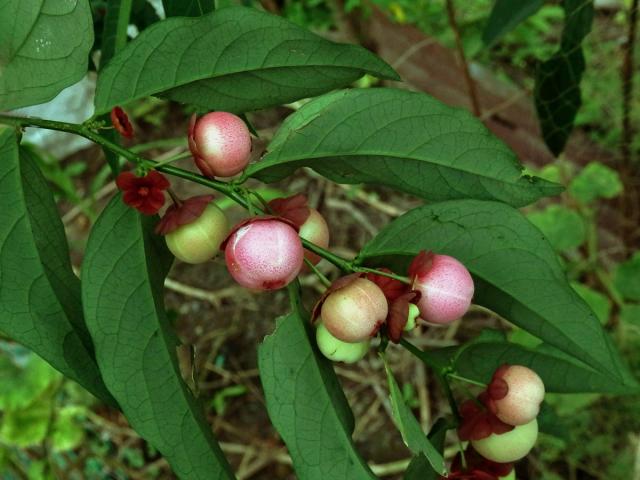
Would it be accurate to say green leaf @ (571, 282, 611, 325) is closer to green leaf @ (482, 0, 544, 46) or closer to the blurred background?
the blurred background

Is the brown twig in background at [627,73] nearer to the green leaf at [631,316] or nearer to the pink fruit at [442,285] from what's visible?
the green leaf at [631,316]

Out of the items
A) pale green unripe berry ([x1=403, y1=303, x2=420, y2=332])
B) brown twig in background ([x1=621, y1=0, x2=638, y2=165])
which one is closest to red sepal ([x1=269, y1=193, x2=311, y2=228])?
pale green unripe berry ([x1=403, y1=303, x2=420, y2=332])

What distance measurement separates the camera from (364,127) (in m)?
0.56

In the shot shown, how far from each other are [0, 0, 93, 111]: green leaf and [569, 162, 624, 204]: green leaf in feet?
3.97

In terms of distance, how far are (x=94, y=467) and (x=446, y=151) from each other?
3.80ft

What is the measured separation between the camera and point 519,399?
55 centimetres

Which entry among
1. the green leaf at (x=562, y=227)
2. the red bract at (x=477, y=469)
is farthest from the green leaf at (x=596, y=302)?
the red bract at (x=477, y=469)

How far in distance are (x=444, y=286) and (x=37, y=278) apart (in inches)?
11.7

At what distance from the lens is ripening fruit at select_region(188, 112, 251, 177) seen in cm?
54

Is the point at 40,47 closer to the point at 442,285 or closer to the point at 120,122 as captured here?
the point at 120,122

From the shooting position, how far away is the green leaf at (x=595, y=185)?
1515 mm

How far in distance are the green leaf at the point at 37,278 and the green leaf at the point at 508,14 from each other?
65 centimetres

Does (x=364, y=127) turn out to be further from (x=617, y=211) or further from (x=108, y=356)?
(x=617, y=211)

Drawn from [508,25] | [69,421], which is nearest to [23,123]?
[508,25]
